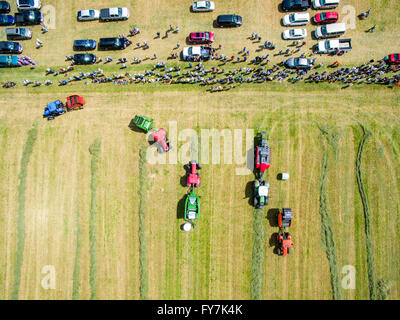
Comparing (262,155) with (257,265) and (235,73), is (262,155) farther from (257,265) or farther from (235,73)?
(257,265)

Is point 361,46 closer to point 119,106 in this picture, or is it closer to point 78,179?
point 119,106

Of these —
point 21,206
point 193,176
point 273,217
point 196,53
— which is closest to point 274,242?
point 273,217

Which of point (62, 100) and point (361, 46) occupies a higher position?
point (361, 46)

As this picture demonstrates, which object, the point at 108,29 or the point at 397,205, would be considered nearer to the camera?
the point at 397,205

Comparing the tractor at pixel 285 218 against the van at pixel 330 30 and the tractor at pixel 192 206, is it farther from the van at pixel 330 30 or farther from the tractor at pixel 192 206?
the van at pixel 330 30

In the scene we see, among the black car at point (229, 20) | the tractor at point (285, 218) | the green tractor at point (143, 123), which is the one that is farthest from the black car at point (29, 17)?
the tractor at point (285, 218)

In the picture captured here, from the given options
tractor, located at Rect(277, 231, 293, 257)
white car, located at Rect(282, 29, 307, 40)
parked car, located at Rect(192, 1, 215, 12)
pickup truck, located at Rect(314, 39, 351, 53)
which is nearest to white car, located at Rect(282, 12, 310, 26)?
white car, located at Rect(282, 29, 307, 40)

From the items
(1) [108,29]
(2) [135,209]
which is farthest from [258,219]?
(1) [108,29]
